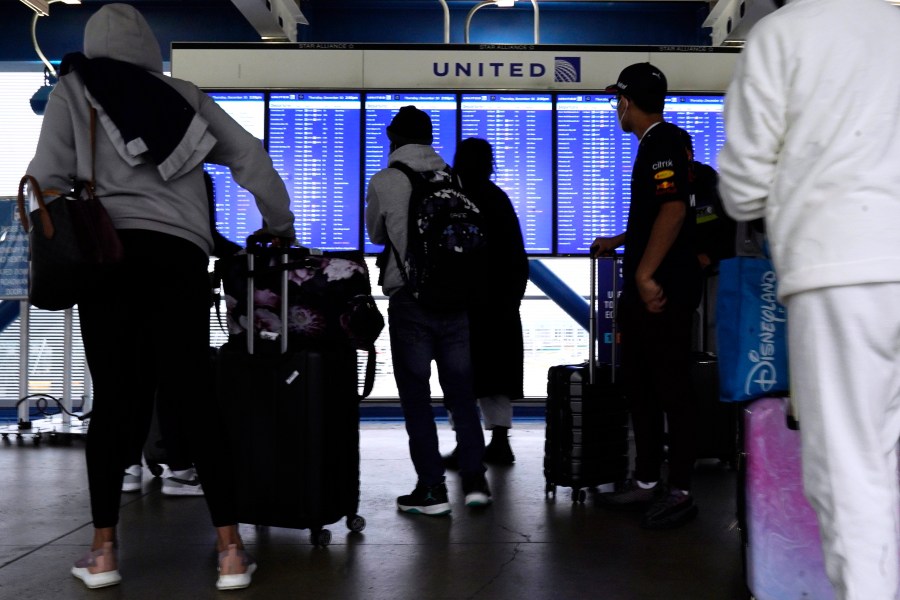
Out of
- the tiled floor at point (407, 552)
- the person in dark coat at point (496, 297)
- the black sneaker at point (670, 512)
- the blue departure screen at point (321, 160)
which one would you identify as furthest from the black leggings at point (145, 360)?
the blue departure screen at point (321, 160)

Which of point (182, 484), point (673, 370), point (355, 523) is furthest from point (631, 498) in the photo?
point (182, 484)

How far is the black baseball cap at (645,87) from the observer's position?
3.51 metres

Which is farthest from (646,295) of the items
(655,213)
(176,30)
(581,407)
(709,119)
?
(176,30)

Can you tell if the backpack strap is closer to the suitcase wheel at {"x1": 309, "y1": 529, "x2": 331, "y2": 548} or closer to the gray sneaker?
the suitcase wheel at {"x1": 309, "y1": 529, "x2": 331, "y2": 548}

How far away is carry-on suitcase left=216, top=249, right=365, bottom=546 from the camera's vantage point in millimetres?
3018

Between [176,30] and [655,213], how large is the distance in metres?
6.22

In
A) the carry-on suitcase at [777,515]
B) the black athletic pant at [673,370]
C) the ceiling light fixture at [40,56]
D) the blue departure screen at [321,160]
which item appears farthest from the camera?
the ceiling light fixture at [40,56]

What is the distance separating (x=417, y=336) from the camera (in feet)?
11.8

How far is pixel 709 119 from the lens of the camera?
21.5 feet

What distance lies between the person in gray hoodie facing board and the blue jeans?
1.09m

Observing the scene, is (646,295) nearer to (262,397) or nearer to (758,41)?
(262,397)

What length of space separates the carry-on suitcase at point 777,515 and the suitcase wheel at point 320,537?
1379 millimetres

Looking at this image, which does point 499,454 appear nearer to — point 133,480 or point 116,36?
point 133,480

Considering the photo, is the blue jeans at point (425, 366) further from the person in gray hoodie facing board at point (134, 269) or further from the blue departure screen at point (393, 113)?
the blue departure screen at point (393, 113)
